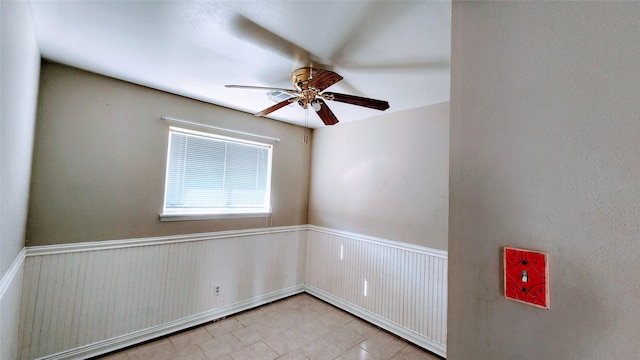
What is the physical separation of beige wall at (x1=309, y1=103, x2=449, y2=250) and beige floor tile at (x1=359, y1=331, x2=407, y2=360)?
3.34 ft

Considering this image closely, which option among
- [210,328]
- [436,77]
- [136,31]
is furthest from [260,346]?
[436,77]

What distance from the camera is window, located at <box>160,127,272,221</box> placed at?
2.69m

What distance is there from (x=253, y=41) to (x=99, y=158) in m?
1.76

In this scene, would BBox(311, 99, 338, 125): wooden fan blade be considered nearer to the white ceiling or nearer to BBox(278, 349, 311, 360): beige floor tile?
the white ceiling

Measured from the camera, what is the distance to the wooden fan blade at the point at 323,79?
5.14 ft

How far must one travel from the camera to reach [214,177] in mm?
2986

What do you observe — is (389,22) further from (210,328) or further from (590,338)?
(210,328)

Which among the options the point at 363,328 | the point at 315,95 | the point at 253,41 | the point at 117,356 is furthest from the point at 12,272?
the point at 363,328

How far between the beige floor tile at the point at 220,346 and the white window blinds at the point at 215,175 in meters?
1.31

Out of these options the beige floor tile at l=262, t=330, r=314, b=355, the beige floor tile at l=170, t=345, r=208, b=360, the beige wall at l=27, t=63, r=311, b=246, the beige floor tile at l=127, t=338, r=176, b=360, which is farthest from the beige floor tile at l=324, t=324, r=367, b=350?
the beige wall at l=27, t=63, r=311, b=246

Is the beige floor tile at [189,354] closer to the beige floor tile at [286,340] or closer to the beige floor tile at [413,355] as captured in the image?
the beige floor tile at [286,340]

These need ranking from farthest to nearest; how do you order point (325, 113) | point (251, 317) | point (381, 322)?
point (251, 317), point (381, 322), point (325, 113)

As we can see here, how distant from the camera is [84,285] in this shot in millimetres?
2127

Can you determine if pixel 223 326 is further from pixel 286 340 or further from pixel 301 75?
pixel 301 75
